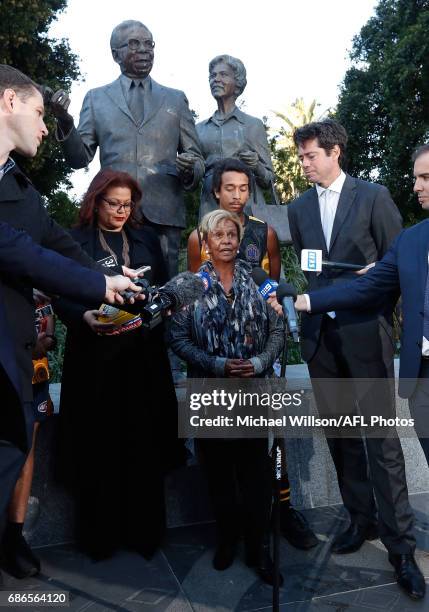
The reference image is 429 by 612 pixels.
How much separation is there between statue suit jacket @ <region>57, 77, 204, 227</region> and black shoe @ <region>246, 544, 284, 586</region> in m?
2.36

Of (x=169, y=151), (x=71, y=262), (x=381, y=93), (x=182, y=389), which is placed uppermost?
(x=381, y=93)

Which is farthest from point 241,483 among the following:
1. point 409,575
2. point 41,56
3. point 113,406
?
point 41,56

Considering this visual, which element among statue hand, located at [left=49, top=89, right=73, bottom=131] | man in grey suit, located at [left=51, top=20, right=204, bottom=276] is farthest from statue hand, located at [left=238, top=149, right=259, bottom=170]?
statue hand, located at [left=49, top=89, right=73, bottom=131]

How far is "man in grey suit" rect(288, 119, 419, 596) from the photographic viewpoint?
11.3 ft

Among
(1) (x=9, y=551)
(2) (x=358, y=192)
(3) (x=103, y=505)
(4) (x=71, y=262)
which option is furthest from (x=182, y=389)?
(4) (x=71, y=262)

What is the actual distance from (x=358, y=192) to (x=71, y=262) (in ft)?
5.90

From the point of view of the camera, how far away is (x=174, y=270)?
4.93 meters

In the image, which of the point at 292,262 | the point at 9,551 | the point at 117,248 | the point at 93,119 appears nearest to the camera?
the point at 9,551

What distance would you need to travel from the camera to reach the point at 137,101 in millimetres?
4754

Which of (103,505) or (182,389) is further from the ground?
(182,389)

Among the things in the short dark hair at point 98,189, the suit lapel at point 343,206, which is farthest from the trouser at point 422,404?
the short dark hair at point 98,189

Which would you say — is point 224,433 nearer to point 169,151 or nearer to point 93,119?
point 169,151

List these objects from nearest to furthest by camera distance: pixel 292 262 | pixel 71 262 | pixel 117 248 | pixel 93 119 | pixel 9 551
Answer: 1. pixel 71 262
2. pixel 9 551
3. pixel 117 248
4. pixel 93 119
5. pixel 292 262

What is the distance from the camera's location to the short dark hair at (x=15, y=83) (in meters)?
2.63
